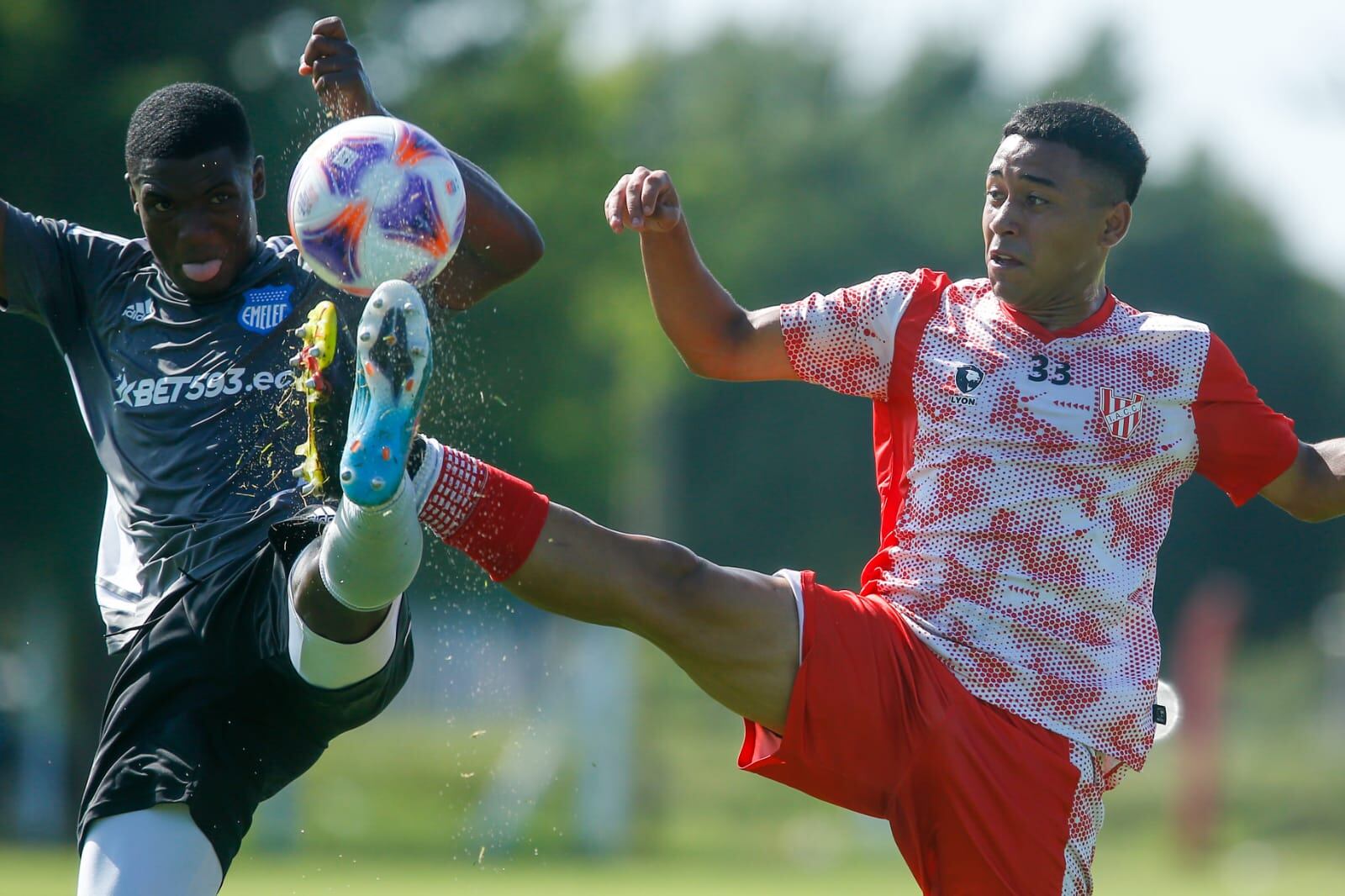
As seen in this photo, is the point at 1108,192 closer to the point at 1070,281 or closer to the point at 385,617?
the point at 1070,281

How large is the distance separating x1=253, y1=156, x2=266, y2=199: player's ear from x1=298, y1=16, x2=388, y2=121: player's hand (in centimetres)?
28

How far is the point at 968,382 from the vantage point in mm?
4871

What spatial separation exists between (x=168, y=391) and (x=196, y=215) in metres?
0.50

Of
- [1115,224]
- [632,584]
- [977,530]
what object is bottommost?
[632,584]

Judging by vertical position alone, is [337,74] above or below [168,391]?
above

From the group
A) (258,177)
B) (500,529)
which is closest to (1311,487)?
(500,529)

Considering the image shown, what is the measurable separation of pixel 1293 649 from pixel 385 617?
33.4m

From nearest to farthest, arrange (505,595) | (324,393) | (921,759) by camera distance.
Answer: (324,393) → (921,759) → (505,595)

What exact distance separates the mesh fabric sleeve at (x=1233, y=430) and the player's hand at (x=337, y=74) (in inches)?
102

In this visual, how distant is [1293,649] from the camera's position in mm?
34688

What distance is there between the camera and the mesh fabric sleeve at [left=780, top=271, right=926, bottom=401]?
16.4ft

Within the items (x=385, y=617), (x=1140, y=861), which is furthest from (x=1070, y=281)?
(x=1140, y=861)

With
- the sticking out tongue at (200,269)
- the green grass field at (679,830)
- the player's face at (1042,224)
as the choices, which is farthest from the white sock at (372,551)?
the green grass field at (679,830)

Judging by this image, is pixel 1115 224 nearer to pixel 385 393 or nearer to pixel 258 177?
pixel 385 393
